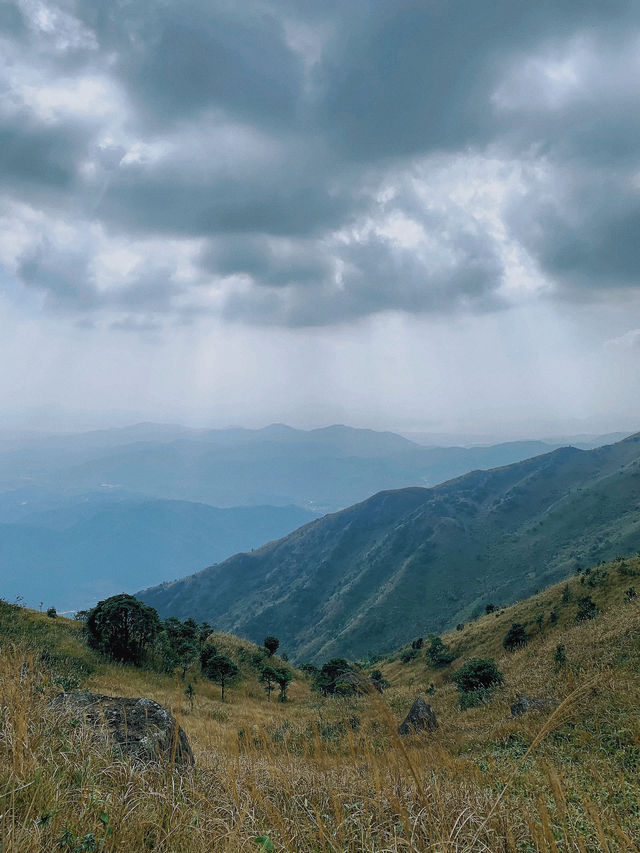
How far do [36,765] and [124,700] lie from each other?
3918mm

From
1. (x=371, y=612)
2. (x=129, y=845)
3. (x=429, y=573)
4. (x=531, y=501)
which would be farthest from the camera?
(x=531, y=501)

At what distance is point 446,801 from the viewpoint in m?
4.20

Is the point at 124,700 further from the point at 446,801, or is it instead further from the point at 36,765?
the point at 446,801

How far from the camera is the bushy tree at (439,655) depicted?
37625 mm

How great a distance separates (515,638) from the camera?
33031mm

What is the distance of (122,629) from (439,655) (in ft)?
94.6

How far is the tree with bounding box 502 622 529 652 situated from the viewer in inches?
1264

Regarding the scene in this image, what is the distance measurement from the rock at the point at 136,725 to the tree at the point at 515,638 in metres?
32.9

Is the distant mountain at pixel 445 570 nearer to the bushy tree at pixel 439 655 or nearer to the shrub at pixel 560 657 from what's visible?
the bushy tree at pixel 439 655

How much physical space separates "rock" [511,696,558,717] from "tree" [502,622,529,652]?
1961cm

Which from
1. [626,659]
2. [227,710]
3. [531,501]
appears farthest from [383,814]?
[531,501]

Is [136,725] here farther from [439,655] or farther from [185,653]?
[439,655]

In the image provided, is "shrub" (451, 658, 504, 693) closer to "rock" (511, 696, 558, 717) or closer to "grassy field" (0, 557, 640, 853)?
"rock" (511, 696, 558, 717)

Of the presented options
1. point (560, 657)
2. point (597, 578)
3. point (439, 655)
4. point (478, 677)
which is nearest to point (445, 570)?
point (439, 655)
